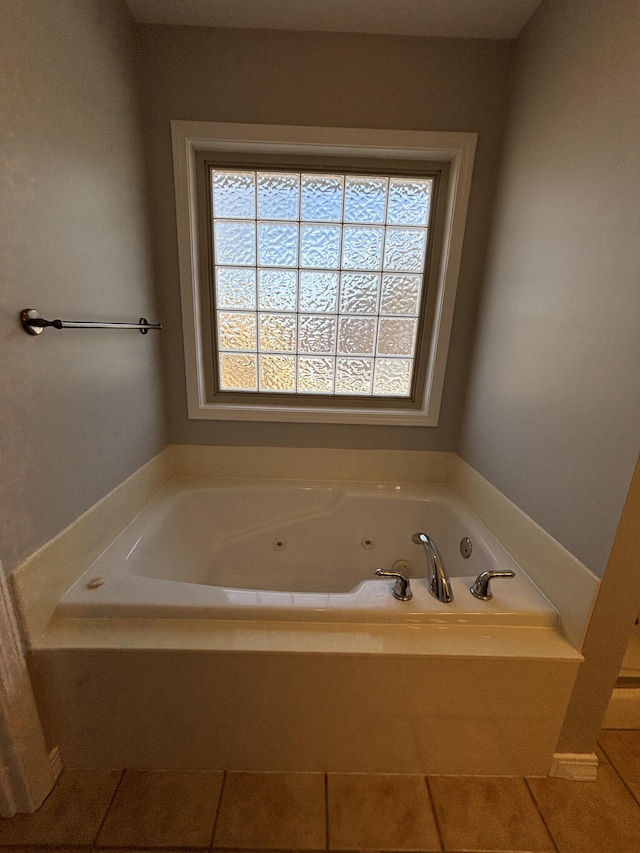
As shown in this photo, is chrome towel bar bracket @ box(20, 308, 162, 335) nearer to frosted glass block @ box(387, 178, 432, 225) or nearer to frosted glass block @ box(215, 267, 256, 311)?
frosted glass block @ box(215, 267, 256, 311)

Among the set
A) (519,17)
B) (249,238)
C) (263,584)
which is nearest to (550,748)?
(263,584)

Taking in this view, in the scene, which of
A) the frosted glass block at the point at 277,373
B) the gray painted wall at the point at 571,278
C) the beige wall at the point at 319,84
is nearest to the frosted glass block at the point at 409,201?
the beige wall at the point at 319,84

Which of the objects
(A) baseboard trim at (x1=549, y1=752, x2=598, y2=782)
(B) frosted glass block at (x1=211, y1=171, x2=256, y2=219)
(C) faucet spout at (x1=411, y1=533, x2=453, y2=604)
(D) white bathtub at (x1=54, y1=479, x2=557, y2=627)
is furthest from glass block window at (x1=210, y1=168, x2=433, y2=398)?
(A) baseboard trim at (x1=549, y1=752, x2=598, y2=782)

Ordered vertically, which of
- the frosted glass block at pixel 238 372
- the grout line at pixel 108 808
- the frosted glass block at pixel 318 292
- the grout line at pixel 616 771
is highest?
the frosted glass block at pixel 318 292

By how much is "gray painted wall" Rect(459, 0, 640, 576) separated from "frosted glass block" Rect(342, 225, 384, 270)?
51 cm

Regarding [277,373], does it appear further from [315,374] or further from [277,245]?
[277,245]

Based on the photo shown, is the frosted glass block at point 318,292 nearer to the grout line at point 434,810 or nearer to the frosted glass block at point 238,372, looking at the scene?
the frosted glass block at point 238,372

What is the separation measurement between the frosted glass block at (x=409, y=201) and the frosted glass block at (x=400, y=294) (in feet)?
0.79

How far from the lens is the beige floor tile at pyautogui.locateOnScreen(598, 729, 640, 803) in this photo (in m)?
1.07

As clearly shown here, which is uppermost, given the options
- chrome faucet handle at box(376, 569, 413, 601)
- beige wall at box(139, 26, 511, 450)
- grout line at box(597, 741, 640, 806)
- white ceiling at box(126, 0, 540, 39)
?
white ceiling at box(126, 0, 540, 39)

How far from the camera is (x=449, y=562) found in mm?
1566

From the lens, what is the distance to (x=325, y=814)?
0.97 m

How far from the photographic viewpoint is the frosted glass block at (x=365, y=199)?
1.61 metres

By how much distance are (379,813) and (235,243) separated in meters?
2.11
